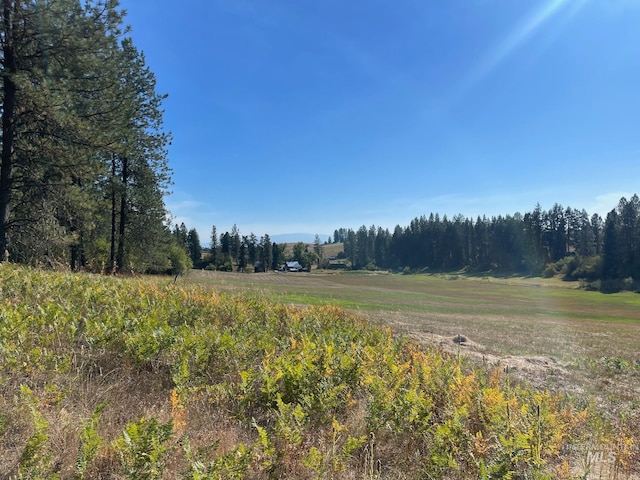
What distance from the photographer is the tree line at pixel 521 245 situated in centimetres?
6806

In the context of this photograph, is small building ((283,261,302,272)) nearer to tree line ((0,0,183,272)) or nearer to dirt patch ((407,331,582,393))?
tree line ((0,0,183,272))

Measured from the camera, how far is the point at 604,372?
7254mm

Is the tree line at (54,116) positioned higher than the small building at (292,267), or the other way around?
the tree line at (54,116)

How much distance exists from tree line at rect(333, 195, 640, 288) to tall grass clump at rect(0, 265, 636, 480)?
264 feet

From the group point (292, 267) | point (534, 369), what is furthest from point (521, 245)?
point (534, 369)

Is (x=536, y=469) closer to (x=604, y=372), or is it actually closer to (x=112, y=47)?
(x=604, y=372)

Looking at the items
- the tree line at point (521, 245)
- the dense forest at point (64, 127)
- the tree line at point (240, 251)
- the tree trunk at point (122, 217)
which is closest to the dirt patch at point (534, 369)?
the dense forest at point (64, 127)

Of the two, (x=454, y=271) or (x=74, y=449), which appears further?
(x=454, y=271)

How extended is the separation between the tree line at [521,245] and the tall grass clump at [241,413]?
8042cm

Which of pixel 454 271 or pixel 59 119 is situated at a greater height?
pixel 59 119

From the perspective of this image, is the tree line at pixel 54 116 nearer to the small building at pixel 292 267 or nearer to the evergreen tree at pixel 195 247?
the evergreen tree at pixel 195 247

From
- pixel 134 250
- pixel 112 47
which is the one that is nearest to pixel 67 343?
pixel 112 47

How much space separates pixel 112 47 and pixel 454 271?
105720mm

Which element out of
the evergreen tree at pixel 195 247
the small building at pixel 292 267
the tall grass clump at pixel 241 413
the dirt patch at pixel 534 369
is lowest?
the small building at pixel 292 267
